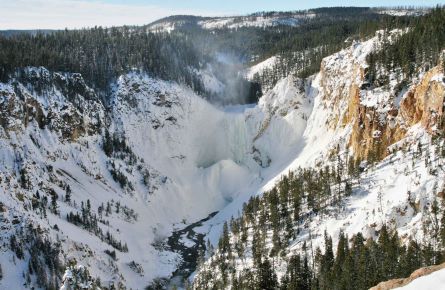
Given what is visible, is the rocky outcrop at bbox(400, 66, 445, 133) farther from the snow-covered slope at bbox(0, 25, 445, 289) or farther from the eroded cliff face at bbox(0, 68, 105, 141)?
the eroded cliff face at bbox(0, 68, 105, 141)

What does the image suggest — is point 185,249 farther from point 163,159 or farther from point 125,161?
point 163,159

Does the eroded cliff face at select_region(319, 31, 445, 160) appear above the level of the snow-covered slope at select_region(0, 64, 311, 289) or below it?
above

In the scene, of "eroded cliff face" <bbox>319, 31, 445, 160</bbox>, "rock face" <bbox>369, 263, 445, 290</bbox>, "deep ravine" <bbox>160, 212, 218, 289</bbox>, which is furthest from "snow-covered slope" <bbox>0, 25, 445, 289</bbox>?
"rock face" <bbox>369, 263, 445, 290</bbox>

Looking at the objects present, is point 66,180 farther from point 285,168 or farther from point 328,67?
point 328,67

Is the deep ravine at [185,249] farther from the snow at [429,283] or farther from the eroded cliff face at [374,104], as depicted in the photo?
the snow at [429,283]

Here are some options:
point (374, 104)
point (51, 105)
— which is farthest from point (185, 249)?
point (374, 104)

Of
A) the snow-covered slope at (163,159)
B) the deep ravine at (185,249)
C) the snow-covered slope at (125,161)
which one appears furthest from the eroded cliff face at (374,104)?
the deep ravine at (185,249)
